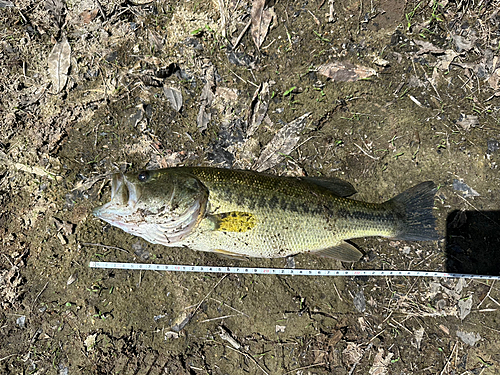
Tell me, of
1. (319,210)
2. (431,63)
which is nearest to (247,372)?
(319,210)

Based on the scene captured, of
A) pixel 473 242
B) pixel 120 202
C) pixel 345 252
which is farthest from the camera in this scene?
pixel 473 242

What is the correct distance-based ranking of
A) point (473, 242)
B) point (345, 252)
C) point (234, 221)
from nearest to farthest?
point (234, 221) → point (345, 252) → point (473, 242)

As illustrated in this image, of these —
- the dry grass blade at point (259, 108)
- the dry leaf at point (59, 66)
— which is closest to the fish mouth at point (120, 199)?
the dry grass blade at point (259, 108)

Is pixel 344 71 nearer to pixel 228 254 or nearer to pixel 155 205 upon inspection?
pixel 228 254

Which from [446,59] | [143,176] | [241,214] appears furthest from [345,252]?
[446,59]

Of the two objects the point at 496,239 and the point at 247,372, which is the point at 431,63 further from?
the point at 247,372
